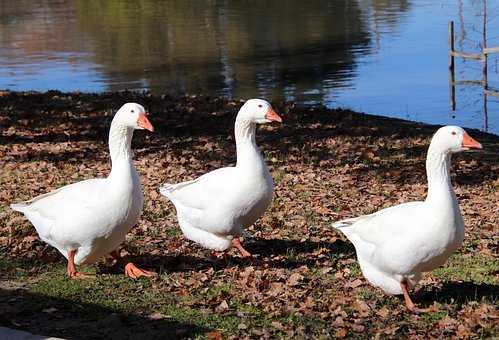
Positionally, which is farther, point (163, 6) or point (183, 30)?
point (163, 6)

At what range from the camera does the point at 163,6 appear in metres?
54.7

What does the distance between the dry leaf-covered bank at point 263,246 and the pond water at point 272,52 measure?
8114mm

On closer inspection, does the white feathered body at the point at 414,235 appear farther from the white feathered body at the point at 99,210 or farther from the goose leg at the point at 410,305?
the white feathered body at the point at 99,210

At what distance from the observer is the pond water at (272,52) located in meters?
25.7

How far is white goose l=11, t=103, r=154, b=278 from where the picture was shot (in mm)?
7805

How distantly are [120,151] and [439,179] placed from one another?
9.98 feet

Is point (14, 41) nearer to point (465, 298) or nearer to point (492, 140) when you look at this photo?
point (492, 140)

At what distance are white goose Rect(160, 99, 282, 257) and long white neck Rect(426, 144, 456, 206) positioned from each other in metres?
1.83

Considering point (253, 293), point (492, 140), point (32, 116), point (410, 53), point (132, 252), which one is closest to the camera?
point (253, 293)

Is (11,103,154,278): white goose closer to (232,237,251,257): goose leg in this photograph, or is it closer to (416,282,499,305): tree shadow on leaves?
(232,237,251,257): goose leg

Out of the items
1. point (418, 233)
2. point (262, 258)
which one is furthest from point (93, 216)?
point (418, 233)

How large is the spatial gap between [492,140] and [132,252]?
9.63 m

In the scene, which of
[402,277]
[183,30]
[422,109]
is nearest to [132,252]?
[402,277]

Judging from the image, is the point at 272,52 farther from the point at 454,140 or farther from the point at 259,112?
the point at 454,140
